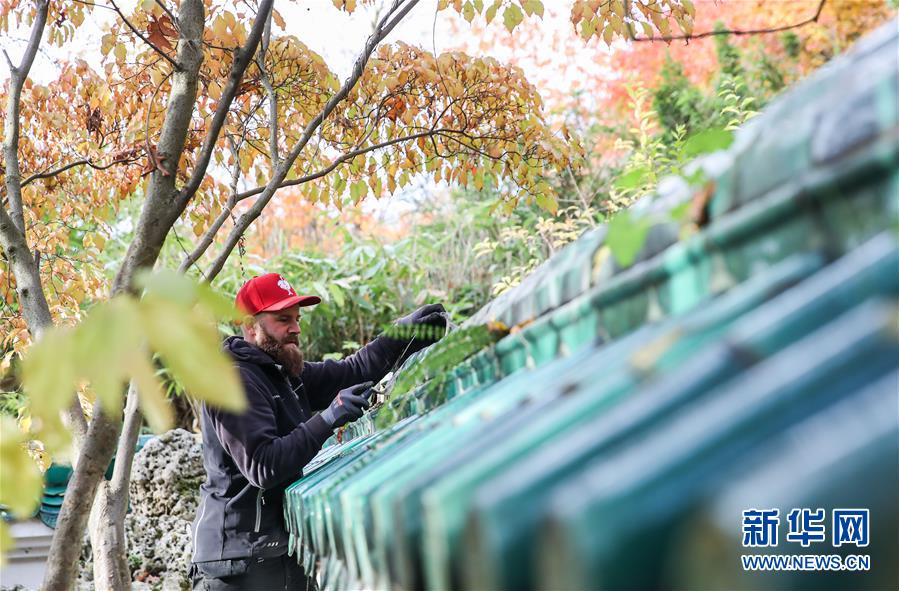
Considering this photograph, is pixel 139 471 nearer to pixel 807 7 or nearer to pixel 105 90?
pixel 105 90

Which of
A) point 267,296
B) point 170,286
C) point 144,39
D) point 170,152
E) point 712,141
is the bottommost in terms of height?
point 170,286

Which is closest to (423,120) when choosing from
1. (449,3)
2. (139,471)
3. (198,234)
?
(449,3)

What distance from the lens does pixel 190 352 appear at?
653 mm

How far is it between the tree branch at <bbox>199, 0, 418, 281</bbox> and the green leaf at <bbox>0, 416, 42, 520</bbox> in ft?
7.74

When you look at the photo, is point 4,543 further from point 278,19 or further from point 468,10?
point 278,19

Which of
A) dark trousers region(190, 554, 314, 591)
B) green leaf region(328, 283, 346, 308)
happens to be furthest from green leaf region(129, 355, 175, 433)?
green leaf region(328, 283, 346, 308)

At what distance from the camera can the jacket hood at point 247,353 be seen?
2.82 metres

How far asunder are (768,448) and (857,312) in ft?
0.47

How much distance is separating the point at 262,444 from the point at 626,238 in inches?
71.6

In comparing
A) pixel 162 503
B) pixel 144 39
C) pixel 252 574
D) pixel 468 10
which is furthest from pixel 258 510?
pixel 162 503

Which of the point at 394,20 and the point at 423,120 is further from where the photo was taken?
the point at 423,120

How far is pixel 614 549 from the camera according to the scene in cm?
53

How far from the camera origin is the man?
2.54 meters

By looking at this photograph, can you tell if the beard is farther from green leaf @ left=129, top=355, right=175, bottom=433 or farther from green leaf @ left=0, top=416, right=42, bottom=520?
green leaf @ left=129, top=355, right=175, bottom=433
